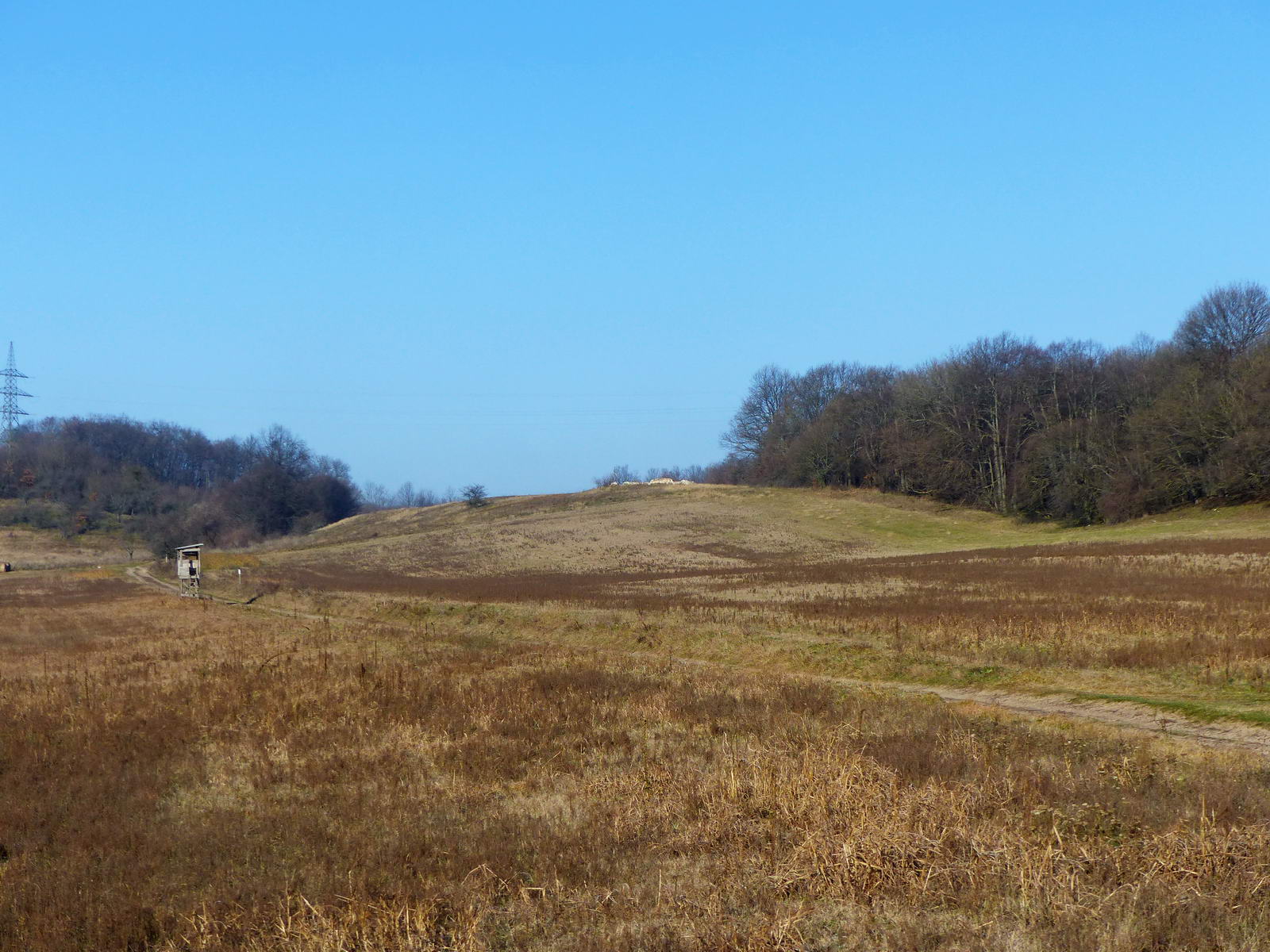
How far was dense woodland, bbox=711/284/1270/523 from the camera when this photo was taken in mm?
62219

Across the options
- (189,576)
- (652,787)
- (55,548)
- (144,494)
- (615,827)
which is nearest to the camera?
(615,827)

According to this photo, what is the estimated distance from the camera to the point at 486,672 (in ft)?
62.3

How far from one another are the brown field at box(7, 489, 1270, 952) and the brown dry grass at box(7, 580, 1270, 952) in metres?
0.04

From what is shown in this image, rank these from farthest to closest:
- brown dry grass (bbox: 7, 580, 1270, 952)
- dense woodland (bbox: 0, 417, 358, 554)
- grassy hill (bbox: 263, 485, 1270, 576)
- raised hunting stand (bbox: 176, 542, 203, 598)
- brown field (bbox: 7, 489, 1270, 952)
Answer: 1. dense woodland (bbox: 0, 417, 358, 554)
2. grassy hill (bbox: 263, 485, 1270, 576)
3. raised hunting stand (bbox: 176, 542, 203, 598)
4. brown field (bbox: 7, 489, 1270, 952)
5. brown dry grass (bbox: 7, 580, 1270, 952)

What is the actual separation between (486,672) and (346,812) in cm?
936

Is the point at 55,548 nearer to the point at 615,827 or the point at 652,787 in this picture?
the point at 652,787

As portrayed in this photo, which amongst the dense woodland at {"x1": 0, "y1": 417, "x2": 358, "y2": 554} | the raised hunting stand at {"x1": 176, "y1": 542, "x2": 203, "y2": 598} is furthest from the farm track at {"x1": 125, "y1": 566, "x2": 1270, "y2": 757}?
the dense woodland at {"x1": 0, "y1": 417, "x2": 358, "y2": 554}

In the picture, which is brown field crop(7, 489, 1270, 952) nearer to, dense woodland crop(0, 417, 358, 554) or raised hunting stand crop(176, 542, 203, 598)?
raised hunting stand crop(176, 542, 203, 598)

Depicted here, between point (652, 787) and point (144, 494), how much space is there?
129m

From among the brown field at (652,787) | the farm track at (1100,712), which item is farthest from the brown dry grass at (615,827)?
the farm track at (1100,712)

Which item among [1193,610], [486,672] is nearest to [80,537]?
[486,672]

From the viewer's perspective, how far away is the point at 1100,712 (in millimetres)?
13516

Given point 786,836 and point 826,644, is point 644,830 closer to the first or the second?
point 786,836

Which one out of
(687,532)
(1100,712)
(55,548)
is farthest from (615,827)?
(55,548)
